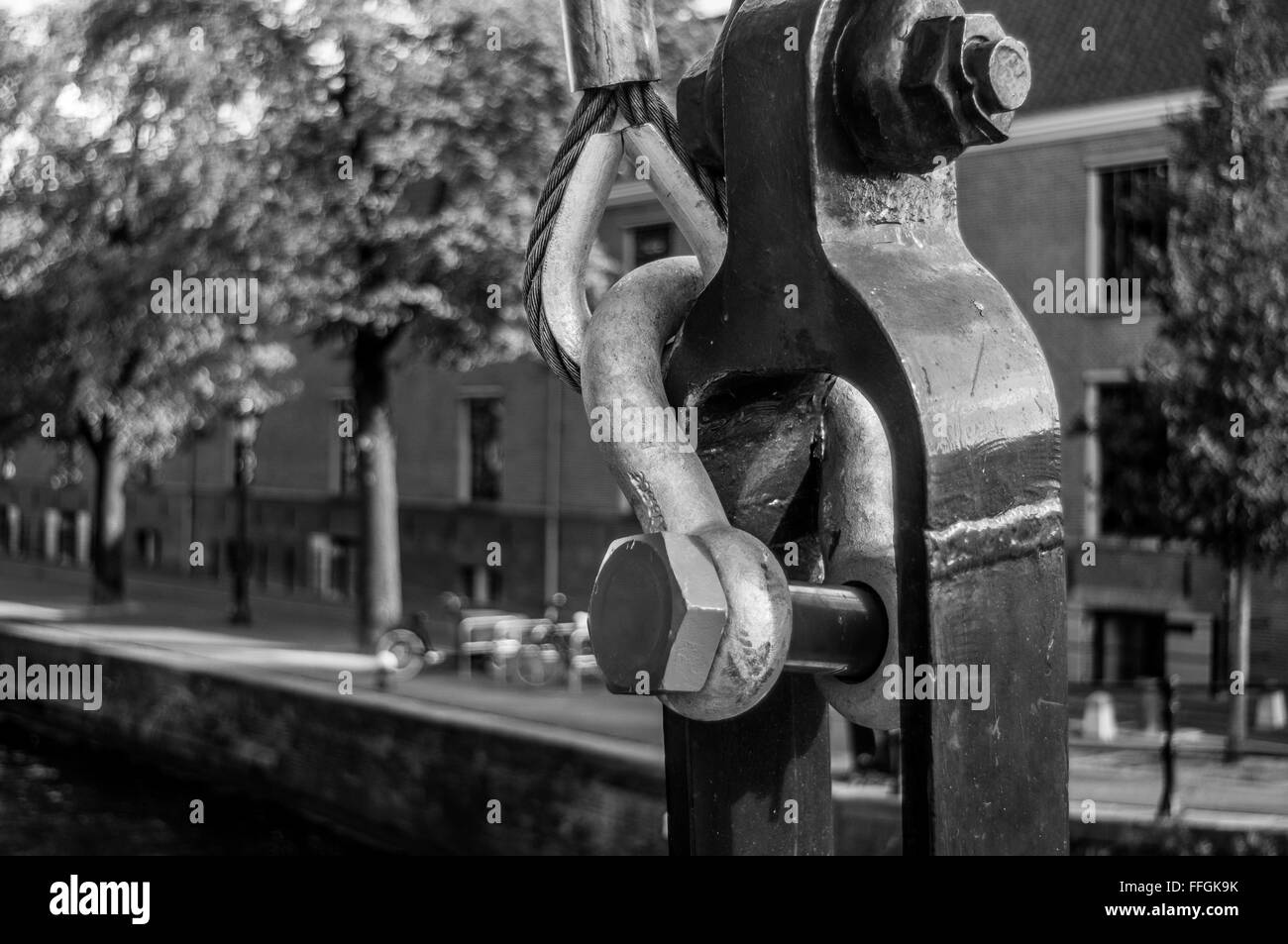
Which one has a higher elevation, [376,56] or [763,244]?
[376,56]

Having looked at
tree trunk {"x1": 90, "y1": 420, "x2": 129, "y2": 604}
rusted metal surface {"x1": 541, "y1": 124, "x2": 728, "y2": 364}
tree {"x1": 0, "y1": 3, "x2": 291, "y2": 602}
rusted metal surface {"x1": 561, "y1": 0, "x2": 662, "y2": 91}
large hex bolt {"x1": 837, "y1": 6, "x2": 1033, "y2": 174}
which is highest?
tree {"x1": 0, "y1": 3, "x2": 291, "y2": 602}

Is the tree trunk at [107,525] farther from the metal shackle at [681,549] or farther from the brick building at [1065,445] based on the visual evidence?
the metal shackle at [681,549]

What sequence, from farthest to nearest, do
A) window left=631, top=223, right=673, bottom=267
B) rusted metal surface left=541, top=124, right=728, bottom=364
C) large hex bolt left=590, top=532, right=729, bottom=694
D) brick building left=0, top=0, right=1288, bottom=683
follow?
1. window left=631, top=223, right=673, bottom=267
2. brick building left=0, top=0, right=1288, bottom=683
3. rusted metal surface left=541, top=124, right=728, bottom=364
4. large hex bolt left=590, top=532, right=729, bottom=694

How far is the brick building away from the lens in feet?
59.7

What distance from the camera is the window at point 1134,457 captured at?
13.3 m

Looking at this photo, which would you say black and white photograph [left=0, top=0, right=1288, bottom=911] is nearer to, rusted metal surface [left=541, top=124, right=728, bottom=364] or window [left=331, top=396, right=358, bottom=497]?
rusted metal surface [left=541, top=124, right=728, bottom=364]

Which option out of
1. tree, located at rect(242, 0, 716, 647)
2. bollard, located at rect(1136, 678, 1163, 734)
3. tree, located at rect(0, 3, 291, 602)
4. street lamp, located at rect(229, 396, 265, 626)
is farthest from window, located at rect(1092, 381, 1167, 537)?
street lamp, located at rect(229, 396, 265, 626)

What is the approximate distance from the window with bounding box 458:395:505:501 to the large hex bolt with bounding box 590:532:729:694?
25.4 metres

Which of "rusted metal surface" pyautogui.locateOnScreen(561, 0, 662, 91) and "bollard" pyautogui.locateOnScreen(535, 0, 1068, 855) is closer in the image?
"bollard" pyautogui.locateOnScreen(535, 0, 1068, 855)

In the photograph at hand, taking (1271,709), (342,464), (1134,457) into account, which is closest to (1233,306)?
(1134,457)

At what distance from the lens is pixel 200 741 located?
15.4m
